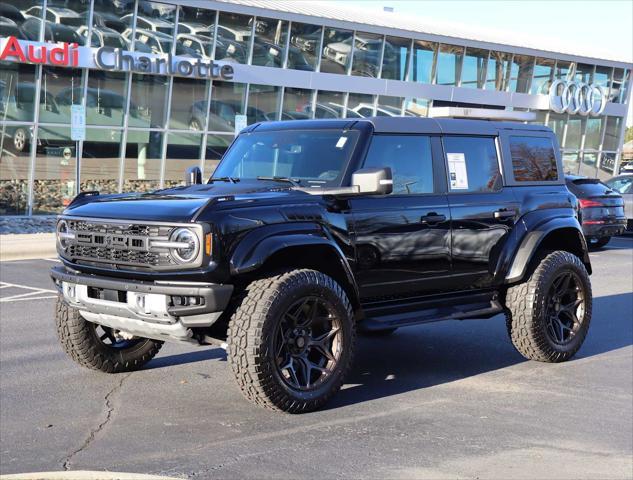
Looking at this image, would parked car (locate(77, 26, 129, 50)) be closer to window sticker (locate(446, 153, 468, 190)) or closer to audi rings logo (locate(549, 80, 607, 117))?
window sticker (locate(446, 153, 468, 190))

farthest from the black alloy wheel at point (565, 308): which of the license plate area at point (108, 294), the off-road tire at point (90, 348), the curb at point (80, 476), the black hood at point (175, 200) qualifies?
the curb at point (80, 476)

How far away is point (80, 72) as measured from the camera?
88.4 feet

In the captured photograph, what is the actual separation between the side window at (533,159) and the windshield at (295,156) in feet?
5.94

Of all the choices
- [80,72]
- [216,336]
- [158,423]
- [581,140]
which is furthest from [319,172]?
[581,140]

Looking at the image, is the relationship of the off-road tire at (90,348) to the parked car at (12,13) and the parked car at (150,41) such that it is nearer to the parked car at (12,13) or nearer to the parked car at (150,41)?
the parked car at (12,13)

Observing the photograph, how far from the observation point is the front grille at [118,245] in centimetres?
570

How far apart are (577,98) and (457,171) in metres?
38.4

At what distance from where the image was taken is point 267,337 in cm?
566

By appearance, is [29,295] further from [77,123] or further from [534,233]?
[77,123]

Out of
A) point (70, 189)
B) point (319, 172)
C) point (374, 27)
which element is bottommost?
point (70, 189)

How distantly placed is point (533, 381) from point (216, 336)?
266 centimetres

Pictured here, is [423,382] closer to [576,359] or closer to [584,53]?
[576,359]

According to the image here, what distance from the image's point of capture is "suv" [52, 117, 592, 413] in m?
5.68

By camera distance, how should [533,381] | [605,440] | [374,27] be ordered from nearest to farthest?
1. [605,440]
2. [533,381]
3. [374,27]
